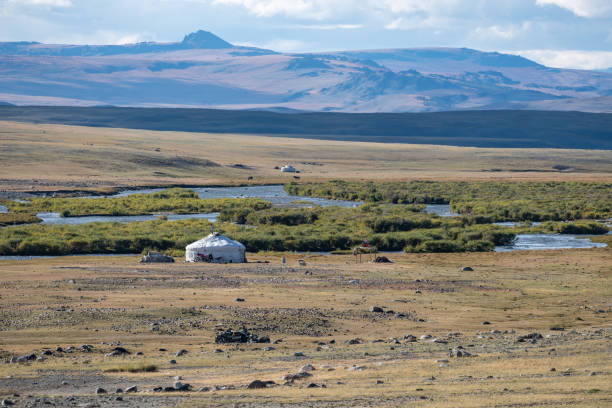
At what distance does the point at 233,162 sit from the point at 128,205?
65.8 metres

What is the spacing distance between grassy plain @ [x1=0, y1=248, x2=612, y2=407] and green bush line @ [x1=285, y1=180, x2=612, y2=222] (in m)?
27.3

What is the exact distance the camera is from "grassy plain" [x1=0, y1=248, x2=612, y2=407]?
1482 cm

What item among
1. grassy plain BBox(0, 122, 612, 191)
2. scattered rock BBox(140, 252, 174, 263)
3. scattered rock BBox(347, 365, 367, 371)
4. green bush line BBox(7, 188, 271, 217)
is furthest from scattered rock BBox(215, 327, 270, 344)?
grassy plain BBox(0, 122, 612, 191)

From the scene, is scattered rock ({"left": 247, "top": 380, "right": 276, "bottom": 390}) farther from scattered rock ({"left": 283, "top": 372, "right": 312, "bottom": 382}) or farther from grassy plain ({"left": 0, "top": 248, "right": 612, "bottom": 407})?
scattered rock ({"left": 283, "top": 372, "right": 312, "bottom": 382})

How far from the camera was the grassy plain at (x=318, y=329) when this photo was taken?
1482 cm

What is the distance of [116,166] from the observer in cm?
11538

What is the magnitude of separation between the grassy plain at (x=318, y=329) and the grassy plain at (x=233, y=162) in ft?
193

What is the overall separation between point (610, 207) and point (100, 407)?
2558 inches

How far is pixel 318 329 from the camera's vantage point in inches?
903

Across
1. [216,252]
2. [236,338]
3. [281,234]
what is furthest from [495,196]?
[236,338]

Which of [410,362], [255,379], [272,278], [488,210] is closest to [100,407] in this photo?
[255,379]

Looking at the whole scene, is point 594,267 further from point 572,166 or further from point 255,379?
point 572,166

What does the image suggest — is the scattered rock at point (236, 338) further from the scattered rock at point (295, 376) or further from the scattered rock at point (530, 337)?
the scattered rock at point (530, 337)

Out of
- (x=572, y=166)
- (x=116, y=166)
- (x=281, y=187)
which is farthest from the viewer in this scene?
(x=572, y=166)
